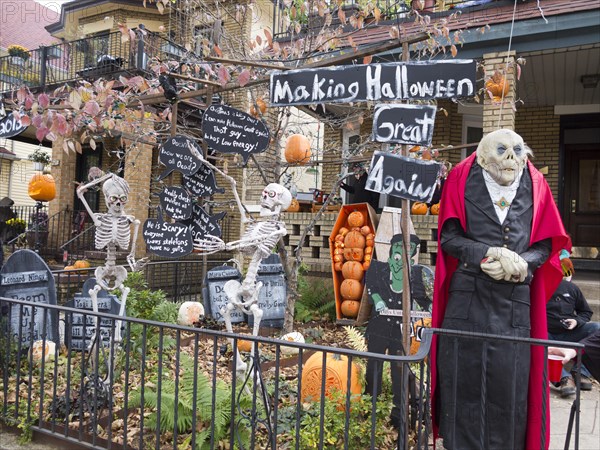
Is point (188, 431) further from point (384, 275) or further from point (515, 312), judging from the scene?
point (515, 312)

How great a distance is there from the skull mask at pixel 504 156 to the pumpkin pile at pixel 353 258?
4.24m

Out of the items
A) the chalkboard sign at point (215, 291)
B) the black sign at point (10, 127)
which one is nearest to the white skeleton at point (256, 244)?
the black sign at point (10, 127)

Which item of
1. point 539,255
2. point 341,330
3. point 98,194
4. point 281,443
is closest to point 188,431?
point 281,443

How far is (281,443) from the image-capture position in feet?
10.9

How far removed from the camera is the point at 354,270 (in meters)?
6.95

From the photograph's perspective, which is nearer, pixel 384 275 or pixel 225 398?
pixel 225 398

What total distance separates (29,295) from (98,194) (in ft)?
34.4

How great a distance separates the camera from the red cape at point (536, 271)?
2.73m

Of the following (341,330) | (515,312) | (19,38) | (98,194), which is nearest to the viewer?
(515,312)

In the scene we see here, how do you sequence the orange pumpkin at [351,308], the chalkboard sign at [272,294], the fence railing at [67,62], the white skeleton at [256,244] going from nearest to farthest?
the white skeleton at [256,244] → the chalkboard sign at [272,294] → the orange pumpkin at [351,308] → the fence railing at [67,62]

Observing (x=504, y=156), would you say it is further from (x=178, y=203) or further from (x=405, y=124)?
(x=178, y=203)

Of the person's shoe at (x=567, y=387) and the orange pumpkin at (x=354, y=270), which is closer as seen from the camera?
the person's shoe at (x=567, y=387)

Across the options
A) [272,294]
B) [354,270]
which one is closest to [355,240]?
[354,270]

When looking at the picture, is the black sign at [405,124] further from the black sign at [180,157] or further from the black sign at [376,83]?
the black sign at [180,157]
